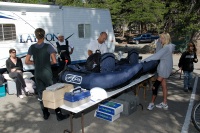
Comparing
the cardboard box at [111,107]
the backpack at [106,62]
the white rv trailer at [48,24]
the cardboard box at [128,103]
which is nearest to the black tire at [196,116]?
the cardboard box at [128,103]

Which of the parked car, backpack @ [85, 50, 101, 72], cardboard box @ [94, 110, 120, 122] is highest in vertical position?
the parked car

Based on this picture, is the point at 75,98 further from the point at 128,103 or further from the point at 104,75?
the point at 128,103

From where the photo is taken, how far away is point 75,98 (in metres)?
3.80

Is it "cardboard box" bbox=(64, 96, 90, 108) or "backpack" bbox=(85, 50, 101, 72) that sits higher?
"backpack" bbox=(85, 50, 101, 72)

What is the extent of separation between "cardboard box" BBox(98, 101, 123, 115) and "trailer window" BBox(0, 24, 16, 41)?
4.88 meters

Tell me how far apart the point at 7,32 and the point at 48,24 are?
1.64 m

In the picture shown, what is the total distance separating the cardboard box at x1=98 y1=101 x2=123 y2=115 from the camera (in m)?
4.92

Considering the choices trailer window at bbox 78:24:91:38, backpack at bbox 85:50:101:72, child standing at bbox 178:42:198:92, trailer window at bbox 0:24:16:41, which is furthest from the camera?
trailer window at bbox 78:24:91:38

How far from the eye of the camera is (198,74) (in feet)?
32.2

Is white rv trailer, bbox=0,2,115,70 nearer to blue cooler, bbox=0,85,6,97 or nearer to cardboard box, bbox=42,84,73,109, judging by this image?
blue cooler, bbox=0,85,6,97

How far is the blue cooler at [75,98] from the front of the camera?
12.5ft

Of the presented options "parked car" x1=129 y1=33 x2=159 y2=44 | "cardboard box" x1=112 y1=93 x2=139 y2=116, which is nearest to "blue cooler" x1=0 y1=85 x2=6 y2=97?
"cardboard box" x1=112 y1=93 x2=139 y2=116

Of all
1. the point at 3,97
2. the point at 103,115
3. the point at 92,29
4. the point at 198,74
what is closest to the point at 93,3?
the point at 92,29

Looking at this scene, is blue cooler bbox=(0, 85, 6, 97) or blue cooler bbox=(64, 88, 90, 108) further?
blue cooler bbox=(0, 85, 6, 97)
